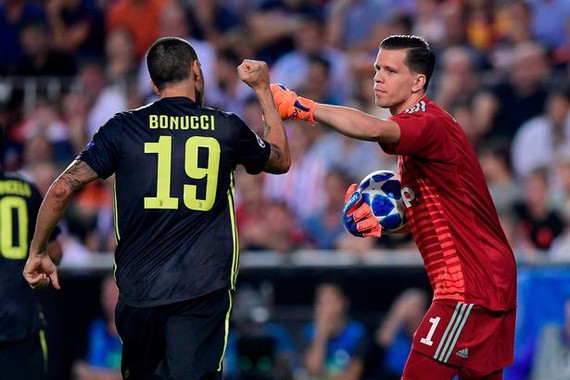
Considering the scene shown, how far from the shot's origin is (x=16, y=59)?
49.9ft

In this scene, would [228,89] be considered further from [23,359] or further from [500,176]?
[23,359]

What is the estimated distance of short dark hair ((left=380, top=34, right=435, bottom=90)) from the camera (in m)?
7.12

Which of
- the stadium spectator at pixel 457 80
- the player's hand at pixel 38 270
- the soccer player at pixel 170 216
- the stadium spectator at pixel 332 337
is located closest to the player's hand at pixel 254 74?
the soccer player at pixel 170 216

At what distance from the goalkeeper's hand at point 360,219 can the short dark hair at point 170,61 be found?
1.22m

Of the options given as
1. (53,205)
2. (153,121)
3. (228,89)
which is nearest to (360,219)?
(153,121)

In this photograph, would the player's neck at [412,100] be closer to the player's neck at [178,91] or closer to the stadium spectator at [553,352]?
the player's neck at [178,91]

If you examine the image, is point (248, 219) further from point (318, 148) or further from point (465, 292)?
point (465, 292)

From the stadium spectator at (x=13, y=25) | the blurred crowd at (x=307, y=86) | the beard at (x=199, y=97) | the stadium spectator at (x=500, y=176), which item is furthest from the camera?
the stadium spectator at (x=13, y=25)

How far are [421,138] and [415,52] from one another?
62cm

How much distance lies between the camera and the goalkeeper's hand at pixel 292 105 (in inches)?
268

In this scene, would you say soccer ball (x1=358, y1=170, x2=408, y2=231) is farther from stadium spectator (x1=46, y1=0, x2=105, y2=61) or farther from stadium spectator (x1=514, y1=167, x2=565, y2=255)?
A: stadium spectator (x1=46, y1=0, x2=105, y2=61)

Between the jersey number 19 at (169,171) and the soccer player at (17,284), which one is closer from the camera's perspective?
the jersey number 19 at (169,171)

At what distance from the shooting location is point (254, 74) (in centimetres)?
693

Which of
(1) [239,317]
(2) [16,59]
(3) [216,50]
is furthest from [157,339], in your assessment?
(2) [16,59]
